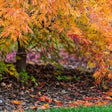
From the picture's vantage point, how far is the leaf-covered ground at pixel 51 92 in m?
5.12

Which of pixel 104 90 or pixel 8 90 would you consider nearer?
pixel 8 90

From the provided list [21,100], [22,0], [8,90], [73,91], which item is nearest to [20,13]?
[22,0]

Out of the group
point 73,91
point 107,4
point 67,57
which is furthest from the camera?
point 67,57

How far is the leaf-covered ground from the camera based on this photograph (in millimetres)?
5123

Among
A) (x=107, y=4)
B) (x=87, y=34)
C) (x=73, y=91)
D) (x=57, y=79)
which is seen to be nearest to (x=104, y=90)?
(x=73, y=91)

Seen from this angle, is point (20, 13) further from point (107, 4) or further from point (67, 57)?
point (67, 57)

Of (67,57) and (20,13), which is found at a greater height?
(20,13)

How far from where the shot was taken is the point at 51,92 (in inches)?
235

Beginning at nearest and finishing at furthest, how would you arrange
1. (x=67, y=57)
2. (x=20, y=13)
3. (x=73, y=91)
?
(x=20, y=13)
(x=73, y=91)
(x=67, y=57)

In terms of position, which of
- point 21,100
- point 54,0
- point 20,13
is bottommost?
point 21,100

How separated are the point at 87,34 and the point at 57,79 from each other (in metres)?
2.66

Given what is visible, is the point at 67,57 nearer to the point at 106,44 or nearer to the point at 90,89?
the point at 90,89

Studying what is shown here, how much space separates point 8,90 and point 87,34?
7.96ft

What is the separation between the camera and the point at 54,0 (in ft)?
11.2
